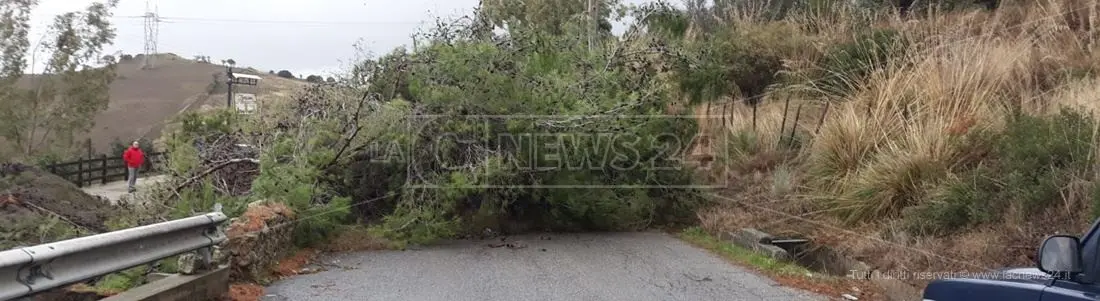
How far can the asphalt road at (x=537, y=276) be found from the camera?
844cm

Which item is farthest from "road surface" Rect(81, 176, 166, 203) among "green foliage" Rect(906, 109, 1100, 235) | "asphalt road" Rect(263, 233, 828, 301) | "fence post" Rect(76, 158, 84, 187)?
"green foliage" Rect(906, 109, 1100, 235)

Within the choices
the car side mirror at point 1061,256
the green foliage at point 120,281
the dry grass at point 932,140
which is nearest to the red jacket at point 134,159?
the dry grass at point 932,140

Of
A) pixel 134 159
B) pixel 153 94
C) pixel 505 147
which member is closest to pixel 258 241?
pixel 505 147

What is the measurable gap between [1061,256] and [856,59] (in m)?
12.8

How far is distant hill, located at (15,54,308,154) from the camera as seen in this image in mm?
53219

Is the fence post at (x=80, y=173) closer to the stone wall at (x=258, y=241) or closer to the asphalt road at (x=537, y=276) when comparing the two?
the asphalt road at (x=537, y=276)

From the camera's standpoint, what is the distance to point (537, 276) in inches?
378

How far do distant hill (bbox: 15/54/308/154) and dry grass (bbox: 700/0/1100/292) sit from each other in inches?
1448

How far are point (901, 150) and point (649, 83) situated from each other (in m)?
4.53

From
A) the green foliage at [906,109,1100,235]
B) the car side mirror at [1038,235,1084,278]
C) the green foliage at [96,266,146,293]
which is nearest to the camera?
the car side mirror at [1038,235,1084,278]

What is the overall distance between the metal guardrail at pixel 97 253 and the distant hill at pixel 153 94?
130 feet

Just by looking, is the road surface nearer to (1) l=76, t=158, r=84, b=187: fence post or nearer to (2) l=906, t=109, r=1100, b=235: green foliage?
(1) l=76, t=158, r=84, b=187: fence post

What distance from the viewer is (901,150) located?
38.3 ft

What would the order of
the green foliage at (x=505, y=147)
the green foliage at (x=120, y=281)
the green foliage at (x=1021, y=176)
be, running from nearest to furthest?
the green foliage at (x=120, y=281) < the green foliage at (x=1021, y=176) < the green foliage at (x=505, y=147)
